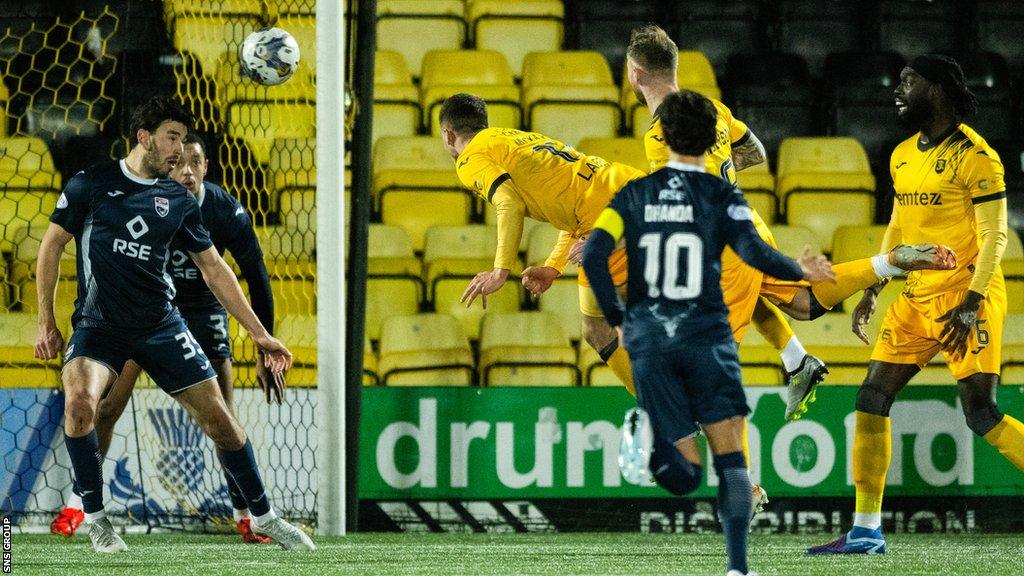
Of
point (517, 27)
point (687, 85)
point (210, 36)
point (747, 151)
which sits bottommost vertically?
point (747, 151)

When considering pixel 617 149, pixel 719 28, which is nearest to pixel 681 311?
pixel 617 149

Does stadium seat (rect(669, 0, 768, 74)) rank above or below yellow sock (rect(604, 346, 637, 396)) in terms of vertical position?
above

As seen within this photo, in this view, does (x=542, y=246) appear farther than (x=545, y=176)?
Yes

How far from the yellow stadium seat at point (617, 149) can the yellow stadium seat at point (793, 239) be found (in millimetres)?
1006

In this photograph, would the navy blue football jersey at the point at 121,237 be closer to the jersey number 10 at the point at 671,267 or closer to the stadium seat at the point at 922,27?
the jersey number 10 at the point at 671,267

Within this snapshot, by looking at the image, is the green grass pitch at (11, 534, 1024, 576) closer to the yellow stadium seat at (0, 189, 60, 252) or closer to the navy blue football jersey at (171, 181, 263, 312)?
the navy blue football jersey at (171, 181, 263, 312)

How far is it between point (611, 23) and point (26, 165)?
4723mm

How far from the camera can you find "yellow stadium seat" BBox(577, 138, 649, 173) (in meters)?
9.55

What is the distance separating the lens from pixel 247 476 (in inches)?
242

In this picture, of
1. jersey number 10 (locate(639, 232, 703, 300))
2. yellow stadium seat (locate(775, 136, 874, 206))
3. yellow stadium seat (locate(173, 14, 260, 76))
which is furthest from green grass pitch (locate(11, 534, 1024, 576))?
yellow stadium seat (locate(173, 14, 260, 76))

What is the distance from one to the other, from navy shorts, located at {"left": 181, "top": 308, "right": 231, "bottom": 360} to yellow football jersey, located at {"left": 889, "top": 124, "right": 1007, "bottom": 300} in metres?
3.21

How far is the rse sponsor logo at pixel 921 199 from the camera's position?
6.07m

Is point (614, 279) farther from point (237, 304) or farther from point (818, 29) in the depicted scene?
point (818, 29)

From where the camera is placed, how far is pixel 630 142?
9641 mm
